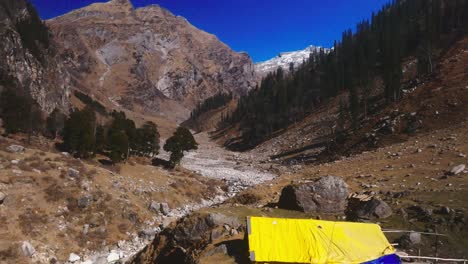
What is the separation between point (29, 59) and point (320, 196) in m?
80.6

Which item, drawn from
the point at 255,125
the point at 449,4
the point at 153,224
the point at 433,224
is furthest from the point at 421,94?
the point at 449,4

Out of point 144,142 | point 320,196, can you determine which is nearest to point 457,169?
point 320,196

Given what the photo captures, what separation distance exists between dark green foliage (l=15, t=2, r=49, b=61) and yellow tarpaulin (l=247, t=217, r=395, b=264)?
85371 millimetres

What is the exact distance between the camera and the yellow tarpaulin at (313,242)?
43.6 feet

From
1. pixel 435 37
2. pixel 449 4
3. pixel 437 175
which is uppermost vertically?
pixel 449 4

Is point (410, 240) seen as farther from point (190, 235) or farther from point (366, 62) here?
point (366, 62)

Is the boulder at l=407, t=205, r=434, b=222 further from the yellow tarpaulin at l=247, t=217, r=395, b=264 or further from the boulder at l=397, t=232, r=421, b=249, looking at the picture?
the yellow tarpaulin at l=247, t=217, r=395, b=264

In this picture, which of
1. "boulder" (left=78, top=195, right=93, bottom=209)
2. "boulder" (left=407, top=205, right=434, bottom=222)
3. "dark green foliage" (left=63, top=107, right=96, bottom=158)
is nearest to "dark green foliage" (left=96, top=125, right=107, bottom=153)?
"dark green foliage" (left=63, top=107, right=96, bottom=158)

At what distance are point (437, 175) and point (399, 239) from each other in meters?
12.0

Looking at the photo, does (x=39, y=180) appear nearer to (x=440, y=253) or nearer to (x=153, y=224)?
(x=153, y=224)

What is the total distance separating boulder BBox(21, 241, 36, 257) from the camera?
22.3 m

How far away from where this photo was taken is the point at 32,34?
84.8 m

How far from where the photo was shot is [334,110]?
313 ft

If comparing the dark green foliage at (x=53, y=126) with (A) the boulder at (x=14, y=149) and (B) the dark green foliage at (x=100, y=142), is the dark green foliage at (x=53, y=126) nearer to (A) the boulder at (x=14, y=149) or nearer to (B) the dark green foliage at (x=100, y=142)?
(B) the dark green foliage at (x=100, y=142)
